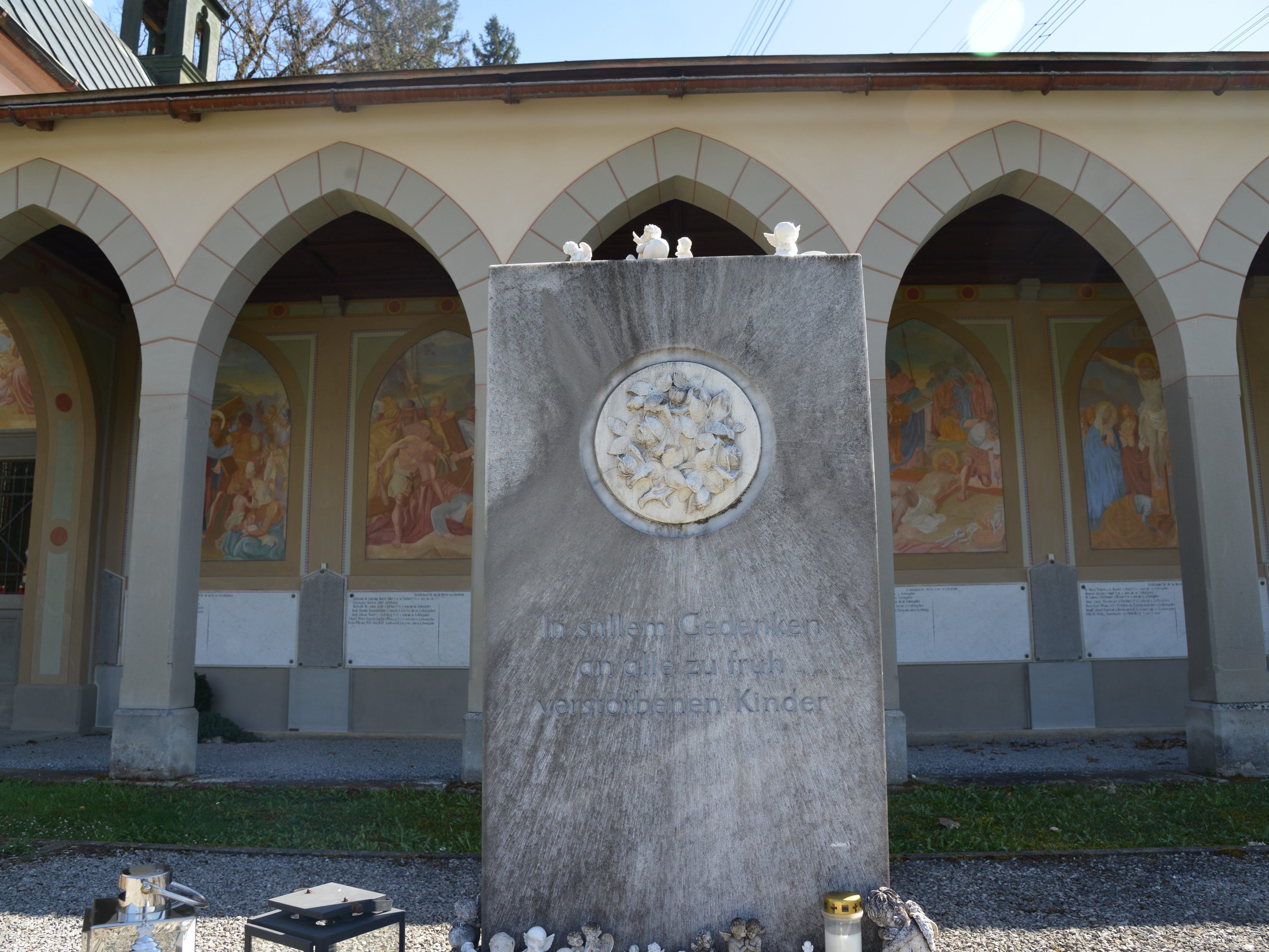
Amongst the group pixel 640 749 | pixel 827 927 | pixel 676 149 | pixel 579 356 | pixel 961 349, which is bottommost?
pixel 827 927

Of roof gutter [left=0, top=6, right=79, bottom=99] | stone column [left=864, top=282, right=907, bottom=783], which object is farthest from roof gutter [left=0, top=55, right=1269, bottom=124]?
roof gutter [left=0, top=6, right=79, bottom=99]

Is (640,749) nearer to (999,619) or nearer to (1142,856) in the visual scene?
(1142,856)

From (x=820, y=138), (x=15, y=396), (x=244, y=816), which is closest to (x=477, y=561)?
(x=244, y=816)

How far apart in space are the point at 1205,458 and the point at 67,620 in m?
10.6

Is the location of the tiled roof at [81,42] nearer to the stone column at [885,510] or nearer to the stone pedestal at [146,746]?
the stone pedestal at [146,746]

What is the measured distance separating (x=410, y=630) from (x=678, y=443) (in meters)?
6.94

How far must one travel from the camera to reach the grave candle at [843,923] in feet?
9.11

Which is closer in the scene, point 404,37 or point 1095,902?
point 1095,902

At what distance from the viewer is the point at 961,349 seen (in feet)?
31.9

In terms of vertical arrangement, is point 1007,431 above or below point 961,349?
below

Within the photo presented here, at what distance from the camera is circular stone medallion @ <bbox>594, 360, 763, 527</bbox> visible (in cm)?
311

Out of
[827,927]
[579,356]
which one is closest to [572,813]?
[827,927]

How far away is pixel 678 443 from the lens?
10.3 feet

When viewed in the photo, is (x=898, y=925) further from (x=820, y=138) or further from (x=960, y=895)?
(x=820, y=138)
